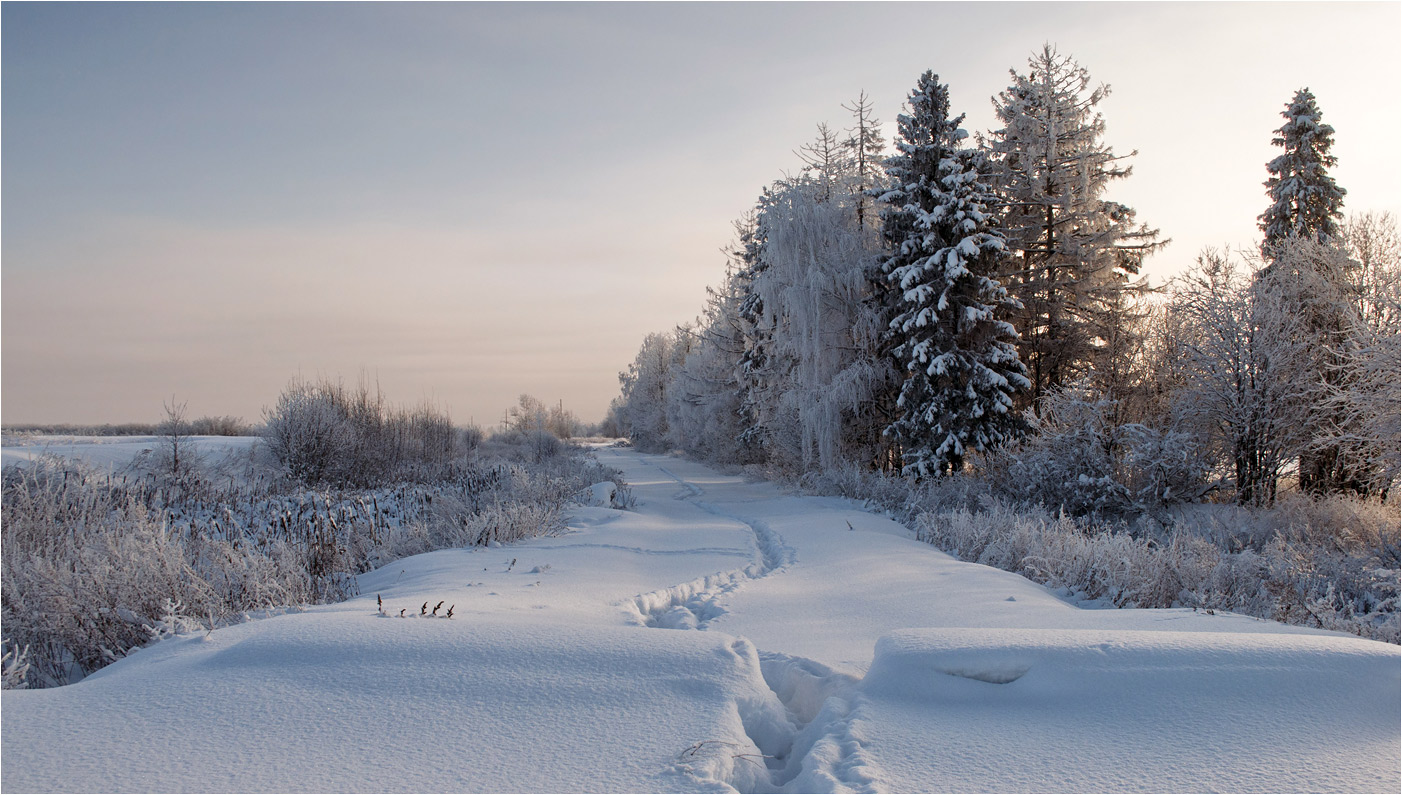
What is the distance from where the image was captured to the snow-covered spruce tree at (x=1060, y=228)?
64.7ft

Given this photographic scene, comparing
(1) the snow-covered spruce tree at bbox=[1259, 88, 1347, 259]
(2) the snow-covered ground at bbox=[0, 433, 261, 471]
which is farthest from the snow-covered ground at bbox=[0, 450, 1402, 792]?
(1) the snow-covered spruce tree at bbox=[1259, 88, 1347, 259]

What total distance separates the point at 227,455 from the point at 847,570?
16479 mm

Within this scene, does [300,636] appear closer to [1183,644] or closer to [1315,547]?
[1183,644]

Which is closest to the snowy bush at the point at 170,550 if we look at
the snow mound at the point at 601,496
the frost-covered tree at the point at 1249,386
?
the snow mound at the point at 601,496

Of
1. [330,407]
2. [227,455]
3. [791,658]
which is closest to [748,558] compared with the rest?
[791,658]

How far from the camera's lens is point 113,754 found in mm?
2518

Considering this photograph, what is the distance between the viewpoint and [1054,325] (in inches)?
779

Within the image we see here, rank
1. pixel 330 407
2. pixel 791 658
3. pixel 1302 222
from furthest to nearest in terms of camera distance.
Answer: pixel 1302 222
pixel 330 407
pixel 791 658

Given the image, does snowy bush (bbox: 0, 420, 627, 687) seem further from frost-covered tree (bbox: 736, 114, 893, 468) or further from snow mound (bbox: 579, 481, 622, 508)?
frost-covered tree (bbox: 736, 114, 893, 468)

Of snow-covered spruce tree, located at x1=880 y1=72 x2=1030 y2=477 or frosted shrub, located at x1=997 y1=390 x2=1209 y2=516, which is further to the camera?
snow-covered spruce tree, located at x1=880 y1=72 x2=1030 y2=477

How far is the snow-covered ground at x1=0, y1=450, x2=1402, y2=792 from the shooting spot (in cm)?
251

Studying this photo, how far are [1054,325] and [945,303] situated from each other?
4723 millimetres

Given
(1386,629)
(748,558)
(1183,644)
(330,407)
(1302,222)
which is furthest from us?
(1302,222)

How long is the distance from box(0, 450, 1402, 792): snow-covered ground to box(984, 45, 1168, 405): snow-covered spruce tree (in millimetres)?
16736
